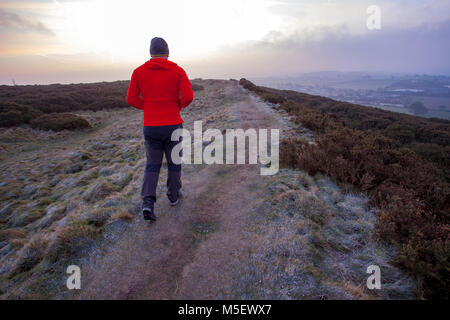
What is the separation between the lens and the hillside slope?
3.17 m

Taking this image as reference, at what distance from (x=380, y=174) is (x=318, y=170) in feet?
5.06

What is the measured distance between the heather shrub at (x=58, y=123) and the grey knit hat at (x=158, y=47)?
17.7 m

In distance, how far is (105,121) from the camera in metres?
21.2

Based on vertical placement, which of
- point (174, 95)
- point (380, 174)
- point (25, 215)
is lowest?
point (25, 215)

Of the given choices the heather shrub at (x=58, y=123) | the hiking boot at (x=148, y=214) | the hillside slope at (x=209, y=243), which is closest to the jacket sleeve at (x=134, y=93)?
the hiking boot at (x=148, y=214)

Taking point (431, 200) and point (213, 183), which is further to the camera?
point (213, 183)

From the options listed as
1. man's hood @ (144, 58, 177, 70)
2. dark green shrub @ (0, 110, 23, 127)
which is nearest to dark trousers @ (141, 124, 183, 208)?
man's hood @ (144, 58, 177, 70)

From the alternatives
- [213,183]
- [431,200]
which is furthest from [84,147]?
[431,200]

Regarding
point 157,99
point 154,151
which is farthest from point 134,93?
point 154,151

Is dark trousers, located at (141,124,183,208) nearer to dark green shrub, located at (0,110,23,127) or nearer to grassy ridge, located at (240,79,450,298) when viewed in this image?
grassy ridge, located at (240,79,450,298)

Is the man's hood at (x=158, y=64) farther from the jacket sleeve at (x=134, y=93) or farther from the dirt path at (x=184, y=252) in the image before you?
the dirt path at (x=184, y=252)

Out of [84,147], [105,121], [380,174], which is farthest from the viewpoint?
[105,121]

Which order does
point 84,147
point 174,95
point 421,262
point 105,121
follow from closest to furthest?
point 421,262
point 174,95
point 84,147
point 105,121
